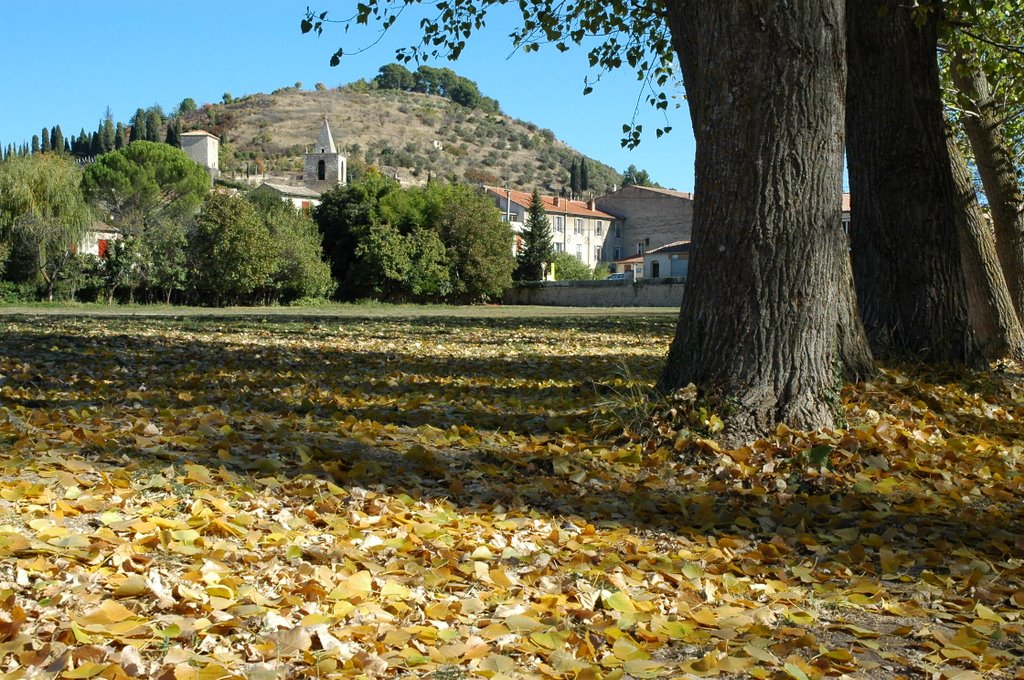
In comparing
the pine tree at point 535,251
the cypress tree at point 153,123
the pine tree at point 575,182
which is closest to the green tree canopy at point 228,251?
the pine tree at point 535,251

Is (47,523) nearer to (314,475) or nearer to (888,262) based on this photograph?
(314,475)

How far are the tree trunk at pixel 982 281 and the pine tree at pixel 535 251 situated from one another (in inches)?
2294

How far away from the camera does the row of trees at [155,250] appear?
1753 inches

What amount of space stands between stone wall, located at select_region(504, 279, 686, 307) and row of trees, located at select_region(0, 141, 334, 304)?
46.3 feet

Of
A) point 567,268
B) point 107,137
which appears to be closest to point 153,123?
point 107,137

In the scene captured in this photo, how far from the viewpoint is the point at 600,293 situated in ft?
197

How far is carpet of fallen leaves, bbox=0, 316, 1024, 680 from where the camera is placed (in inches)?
118

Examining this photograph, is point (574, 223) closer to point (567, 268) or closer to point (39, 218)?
point (567, 268)

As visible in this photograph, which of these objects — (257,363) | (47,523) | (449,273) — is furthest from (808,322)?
(449,273)

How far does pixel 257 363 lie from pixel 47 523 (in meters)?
7.94

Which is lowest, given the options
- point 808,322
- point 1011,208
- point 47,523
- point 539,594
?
point 539,594

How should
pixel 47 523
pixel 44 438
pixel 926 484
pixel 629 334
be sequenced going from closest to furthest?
1. pixel 47 523
2. pixel 44 438
3. pixel 926 484
4. pixel 629 334

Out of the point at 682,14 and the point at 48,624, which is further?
the point at 682,14

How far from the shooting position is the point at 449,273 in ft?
192
